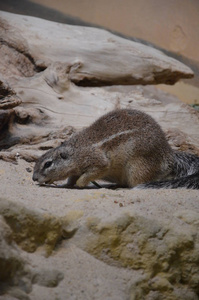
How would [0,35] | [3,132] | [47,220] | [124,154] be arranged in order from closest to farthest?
[47,220] → [124,154] → [3,132] → [0,35]

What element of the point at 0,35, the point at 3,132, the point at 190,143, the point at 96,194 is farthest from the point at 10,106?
the point at 190,143

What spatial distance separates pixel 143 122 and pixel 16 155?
1475 millimetres

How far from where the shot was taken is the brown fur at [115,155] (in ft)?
13.7

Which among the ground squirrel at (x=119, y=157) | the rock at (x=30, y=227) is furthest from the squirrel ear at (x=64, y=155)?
the rock at (x=30, y=227)

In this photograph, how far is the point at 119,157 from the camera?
418 centimetres

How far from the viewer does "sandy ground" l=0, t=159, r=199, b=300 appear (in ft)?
8.17

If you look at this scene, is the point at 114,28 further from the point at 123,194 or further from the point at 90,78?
the point at 123,194

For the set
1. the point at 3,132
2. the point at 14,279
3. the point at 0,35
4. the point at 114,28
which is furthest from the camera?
the point at 114,28

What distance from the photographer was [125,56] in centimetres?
580

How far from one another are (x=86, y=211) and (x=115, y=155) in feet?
4.18

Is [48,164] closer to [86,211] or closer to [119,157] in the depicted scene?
[119,157]

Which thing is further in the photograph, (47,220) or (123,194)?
(123,194)

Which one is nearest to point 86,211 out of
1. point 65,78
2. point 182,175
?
point 182,175

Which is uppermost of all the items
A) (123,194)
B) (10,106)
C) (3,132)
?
(123,194)
